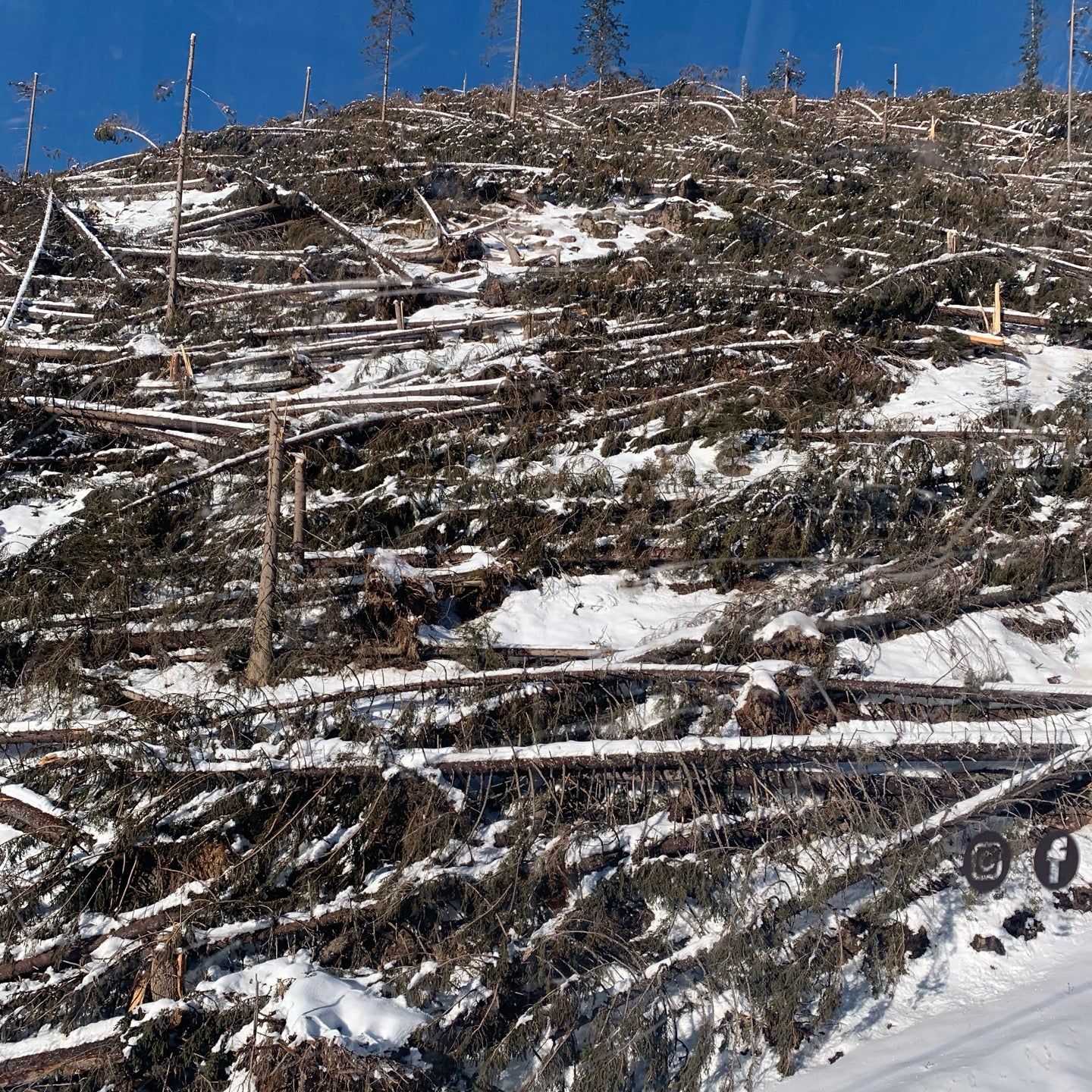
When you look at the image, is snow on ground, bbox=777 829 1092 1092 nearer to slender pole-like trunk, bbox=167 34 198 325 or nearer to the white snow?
the white snow

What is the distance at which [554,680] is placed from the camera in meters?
4.84

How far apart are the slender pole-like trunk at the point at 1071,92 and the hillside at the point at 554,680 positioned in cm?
618

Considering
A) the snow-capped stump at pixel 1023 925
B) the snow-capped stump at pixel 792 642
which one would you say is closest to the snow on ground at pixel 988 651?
the snow-capped stump at pixel 792 642

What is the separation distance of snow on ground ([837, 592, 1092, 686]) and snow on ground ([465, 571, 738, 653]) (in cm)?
104

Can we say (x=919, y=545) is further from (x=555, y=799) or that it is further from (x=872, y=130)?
(x=872, y=130)

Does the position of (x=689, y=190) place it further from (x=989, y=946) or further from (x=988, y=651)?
(x=989, y=946)

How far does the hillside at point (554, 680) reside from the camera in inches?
137

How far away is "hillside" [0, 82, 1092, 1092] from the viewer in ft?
11.4

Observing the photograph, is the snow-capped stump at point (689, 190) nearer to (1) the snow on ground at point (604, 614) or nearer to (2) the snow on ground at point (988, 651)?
(1) the snow on ground at point (604, 614)

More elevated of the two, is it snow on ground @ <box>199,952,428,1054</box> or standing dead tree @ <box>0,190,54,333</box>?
standing dead tree @ <box>0,190,54,333</box>

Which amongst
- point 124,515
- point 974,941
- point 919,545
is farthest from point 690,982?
point 124,515

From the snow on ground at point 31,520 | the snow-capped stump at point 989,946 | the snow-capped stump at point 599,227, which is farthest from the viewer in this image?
the snow-capped stump at point 599,227

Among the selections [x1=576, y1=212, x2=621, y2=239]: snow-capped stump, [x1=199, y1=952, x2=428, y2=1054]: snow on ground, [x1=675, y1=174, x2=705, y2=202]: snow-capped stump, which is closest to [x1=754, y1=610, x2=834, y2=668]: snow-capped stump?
[x1=199, y1=952, x2=428, y2=1054]: snow on ground

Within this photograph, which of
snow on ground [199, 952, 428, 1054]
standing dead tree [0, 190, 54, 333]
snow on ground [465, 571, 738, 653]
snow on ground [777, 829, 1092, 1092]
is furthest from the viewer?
standing dead tree [0, 190, 54, 333]
